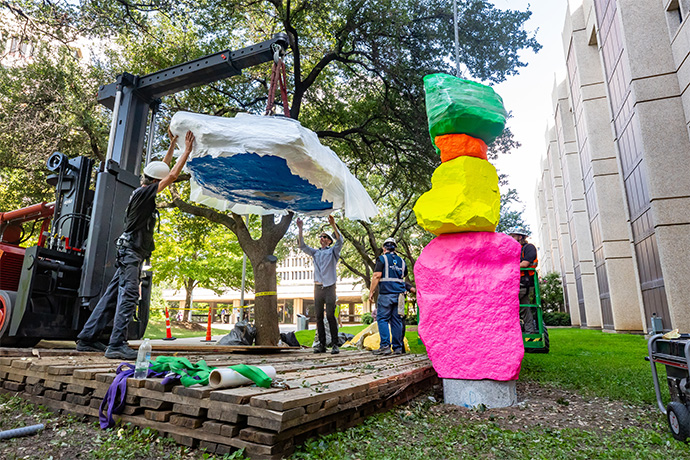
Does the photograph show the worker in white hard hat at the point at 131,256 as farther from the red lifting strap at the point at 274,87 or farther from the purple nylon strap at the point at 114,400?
the purple nylon strap at the point at 114,400

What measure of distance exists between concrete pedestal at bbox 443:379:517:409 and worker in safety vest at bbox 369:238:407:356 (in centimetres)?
241

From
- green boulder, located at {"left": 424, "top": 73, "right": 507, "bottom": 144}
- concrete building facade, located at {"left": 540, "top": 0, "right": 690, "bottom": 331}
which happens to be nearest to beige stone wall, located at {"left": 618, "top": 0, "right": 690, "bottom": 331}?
concrete building facade, located at {"left": 540, "top": 0, "right": 690, "bottom": 331}

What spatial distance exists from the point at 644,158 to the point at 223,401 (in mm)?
12830

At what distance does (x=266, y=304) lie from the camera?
10.2 meters

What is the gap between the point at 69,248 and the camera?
5.85 m

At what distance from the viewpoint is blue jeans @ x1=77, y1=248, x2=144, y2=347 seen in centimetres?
473

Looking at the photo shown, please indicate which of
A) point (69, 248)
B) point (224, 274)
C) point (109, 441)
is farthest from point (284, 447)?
point (224, 274)

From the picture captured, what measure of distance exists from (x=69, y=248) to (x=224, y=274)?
21652 millimetres

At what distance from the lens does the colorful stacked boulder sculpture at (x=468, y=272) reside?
15.4ft

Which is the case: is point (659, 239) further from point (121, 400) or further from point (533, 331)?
point (121, 400)

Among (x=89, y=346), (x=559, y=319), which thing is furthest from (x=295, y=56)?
(x=559, y=319)

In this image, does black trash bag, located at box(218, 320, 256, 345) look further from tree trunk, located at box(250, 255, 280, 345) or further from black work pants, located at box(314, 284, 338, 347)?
black work pants, located at box(314, 284, 338, 347)

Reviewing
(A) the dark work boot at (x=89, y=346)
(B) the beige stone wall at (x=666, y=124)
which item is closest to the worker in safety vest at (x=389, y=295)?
(A) the dark work boot at (x=89, y=346)

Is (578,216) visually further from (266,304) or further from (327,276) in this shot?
(327,276)
